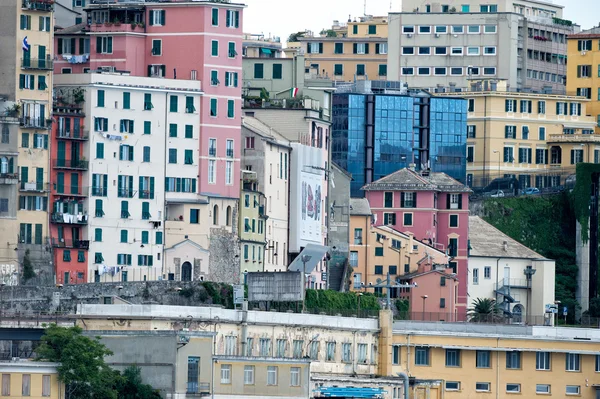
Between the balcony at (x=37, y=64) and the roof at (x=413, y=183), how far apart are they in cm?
4242

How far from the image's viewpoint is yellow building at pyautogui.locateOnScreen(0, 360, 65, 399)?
346ft

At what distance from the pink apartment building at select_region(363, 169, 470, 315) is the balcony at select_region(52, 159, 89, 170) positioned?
39.8m

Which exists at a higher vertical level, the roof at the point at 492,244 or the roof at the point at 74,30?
the roof at the point at 74,30

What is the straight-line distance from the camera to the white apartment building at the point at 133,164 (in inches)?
5507

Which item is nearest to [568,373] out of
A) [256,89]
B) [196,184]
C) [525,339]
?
[525,339]

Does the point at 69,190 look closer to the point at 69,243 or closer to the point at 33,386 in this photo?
the point at 69,243

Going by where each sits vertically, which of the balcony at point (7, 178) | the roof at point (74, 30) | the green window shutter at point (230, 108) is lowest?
the balcony at point (7, 178)

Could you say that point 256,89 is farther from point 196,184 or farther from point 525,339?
point 525,339

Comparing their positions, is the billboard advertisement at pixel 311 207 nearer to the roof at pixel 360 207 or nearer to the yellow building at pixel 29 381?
the roof at pixel 360 207

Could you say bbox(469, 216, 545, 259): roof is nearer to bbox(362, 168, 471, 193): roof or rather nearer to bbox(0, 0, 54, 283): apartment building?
bbox(362, 168, 471, 193): roof

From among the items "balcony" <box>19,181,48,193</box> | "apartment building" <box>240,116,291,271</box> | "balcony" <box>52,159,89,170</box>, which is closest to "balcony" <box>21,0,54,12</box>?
"balcony" <box>52,159,89,170</box>

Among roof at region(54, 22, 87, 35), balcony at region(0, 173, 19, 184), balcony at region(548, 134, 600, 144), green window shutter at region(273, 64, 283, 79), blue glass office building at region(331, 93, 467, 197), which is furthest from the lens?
balcony at region(548, 134, 600, 144)

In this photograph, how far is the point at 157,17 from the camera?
479ft

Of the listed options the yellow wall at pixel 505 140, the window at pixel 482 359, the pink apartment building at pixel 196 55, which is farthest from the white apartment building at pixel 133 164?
the yellow wall at pixel 505 140
